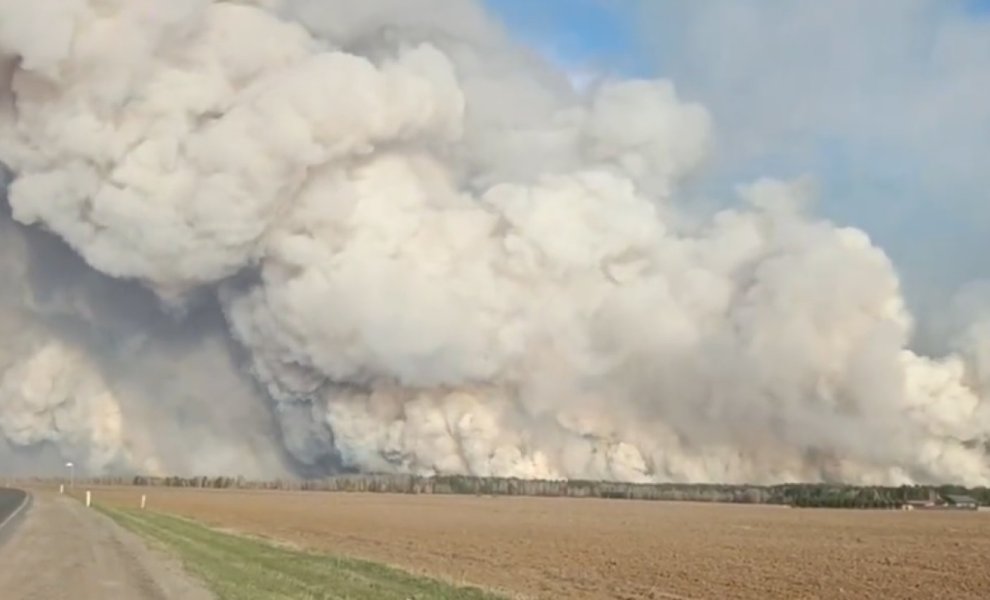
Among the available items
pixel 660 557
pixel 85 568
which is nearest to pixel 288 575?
pixel 85 568

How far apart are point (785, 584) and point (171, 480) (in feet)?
547

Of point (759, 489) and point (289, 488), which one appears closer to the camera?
point (289, 488)

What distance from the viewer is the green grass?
19375 millimetres

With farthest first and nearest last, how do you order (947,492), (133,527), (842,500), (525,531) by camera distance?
(947,492) → (842,500) → (525,531) → (133,527)

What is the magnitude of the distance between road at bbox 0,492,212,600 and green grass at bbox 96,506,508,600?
0.65 metres

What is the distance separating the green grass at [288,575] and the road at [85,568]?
651 millimetres

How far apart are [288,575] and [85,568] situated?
14.4ft

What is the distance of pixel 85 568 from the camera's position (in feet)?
76.4

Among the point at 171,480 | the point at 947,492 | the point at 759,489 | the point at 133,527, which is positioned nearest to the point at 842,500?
the point at 947,492

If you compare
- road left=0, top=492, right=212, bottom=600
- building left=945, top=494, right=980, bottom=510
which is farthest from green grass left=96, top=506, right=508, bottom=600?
building left=945, top=494, right=980, bottom=510

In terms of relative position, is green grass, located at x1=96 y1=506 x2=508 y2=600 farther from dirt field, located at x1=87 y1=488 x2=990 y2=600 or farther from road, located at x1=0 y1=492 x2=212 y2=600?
dirt field, located at x1=87 y1=488 x2=990 y2=600

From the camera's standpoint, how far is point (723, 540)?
47531 millimetres

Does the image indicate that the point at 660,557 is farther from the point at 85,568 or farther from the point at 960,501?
the point at 960,501

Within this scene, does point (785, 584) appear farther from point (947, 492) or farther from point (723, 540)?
point (947, 492)
